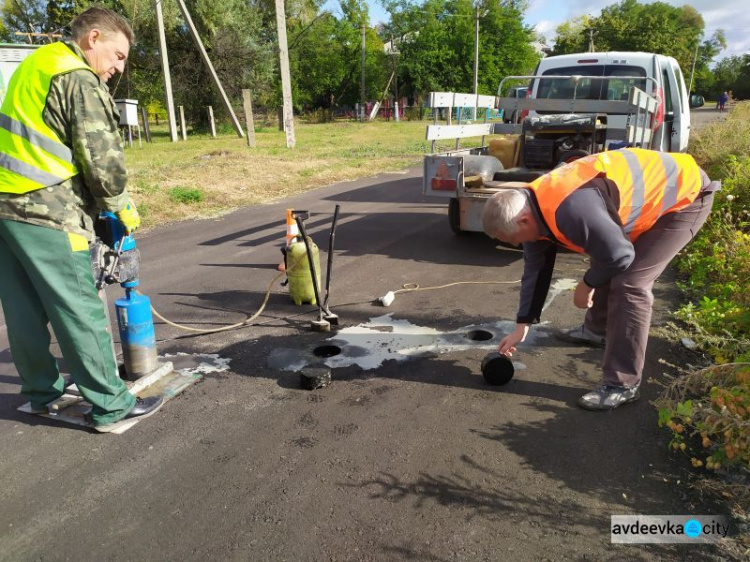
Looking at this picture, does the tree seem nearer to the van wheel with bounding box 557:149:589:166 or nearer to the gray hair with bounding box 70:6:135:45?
the van wheel with bounding box 557:149:589:166

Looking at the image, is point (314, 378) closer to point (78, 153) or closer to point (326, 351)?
point (326, 351)

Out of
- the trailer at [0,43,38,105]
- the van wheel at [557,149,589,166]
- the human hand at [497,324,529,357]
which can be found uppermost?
the trailer at [0,43,38,105]

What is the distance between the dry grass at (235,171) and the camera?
9797 mm

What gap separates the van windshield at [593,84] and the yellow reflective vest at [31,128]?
22.9ft

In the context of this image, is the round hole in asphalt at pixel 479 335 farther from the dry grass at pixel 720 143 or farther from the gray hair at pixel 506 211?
the dry grass at pixel 720 143

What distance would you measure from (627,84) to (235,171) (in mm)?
8545

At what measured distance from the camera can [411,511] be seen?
7.98ft

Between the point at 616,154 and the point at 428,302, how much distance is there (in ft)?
8.06

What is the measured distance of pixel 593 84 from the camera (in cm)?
812

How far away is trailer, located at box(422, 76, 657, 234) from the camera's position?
6379 millimetres

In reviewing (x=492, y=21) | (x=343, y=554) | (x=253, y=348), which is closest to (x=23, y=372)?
(x=253, y=348)

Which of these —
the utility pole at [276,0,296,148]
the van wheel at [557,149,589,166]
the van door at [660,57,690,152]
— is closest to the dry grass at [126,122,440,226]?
the utility pole at [276,0,296,148]

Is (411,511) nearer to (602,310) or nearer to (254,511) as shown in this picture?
(254,511)

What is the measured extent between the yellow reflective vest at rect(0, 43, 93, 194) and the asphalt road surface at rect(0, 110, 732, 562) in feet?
4.86
